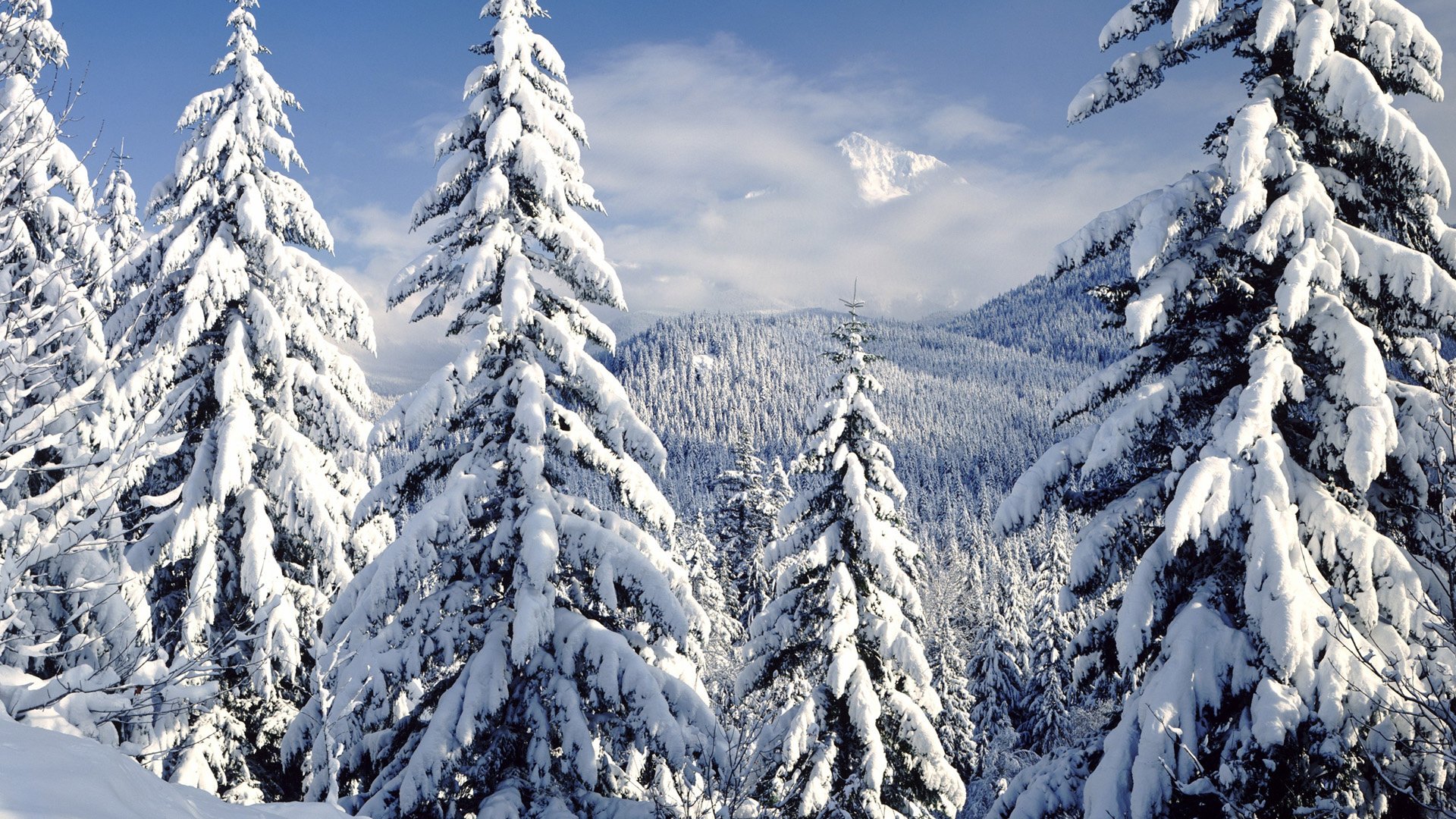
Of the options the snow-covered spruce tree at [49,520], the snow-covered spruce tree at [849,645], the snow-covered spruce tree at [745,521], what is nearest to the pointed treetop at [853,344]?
the snow-covered spruce tree at [849,645]

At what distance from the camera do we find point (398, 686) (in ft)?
34.7

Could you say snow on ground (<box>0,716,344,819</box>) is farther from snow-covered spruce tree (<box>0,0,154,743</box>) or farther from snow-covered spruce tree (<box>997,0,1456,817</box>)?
snow-covered spruce tree (<box>997,0,1456,817</box>)

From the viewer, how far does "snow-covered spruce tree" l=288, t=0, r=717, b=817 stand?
32.9 ft

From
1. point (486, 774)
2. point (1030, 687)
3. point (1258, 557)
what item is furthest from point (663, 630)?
point (1030, 687)

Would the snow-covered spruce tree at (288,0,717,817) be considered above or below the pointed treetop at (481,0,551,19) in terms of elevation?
below

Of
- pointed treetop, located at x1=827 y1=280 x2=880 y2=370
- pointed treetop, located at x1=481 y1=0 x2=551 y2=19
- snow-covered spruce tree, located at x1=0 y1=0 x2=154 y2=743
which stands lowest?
snow-covered spruce tree, located at x1=0 y1=0 x2=154 y2=743

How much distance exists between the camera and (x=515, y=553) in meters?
10.7

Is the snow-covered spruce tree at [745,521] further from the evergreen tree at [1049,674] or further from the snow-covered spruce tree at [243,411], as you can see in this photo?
the snow-covered spruce tree at [243,411]

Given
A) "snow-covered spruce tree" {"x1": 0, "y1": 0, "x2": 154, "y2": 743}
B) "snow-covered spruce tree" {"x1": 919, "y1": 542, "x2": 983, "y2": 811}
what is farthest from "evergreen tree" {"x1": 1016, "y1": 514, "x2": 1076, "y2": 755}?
"snow-covered spruce tree" {"x1": 0, "y1": 0, "x2": 154, "y2": 743}

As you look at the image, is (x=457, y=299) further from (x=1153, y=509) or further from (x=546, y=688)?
(x=1153, y=509)

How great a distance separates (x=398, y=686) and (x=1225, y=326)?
1002 cm

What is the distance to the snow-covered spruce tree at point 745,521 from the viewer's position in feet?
139

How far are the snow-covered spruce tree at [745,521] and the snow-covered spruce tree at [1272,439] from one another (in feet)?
108

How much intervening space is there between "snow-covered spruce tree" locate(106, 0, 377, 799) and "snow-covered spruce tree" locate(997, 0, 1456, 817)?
1008cm
